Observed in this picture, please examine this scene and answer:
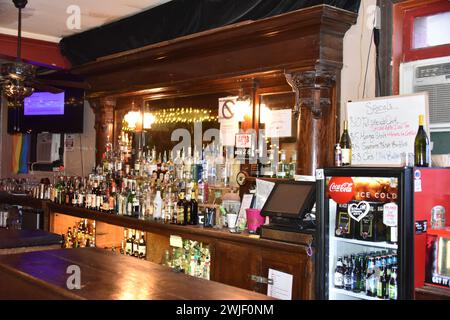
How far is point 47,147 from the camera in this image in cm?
791

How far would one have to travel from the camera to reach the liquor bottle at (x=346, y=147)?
3533 mm

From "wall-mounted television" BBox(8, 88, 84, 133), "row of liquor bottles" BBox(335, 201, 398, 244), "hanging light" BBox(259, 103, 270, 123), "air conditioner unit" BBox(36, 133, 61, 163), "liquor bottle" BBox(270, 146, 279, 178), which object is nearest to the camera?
"row of liquor bottles" BBox(335, 201, 398, 244)

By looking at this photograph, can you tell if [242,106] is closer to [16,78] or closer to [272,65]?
[272,65]

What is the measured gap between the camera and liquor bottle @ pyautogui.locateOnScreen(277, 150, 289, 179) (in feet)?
14.3

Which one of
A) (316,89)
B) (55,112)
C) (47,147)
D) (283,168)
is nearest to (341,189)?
(316,89)

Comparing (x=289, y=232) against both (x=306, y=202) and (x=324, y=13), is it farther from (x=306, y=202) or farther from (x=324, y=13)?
(x=324, y=13)

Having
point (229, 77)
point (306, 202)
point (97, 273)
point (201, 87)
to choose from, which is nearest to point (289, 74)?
point (229, 77)

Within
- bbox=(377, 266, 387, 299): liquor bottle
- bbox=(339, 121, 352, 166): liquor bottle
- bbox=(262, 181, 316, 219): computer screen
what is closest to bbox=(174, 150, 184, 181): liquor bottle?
bbox=(262, 181, 316, 219): computer screen

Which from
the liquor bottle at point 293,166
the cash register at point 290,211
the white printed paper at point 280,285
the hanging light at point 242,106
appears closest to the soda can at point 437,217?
the cash register at point 290,211

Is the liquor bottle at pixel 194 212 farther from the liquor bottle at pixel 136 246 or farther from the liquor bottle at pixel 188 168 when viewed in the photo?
the liquor bottle at pixel 136 246

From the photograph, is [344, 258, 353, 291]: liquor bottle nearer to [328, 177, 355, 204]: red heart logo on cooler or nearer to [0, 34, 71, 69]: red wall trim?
[328, 177, 355, 204]: red heart logo on cooler

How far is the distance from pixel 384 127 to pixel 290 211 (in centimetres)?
82

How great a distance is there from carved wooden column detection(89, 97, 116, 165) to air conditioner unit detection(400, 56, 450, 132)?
146 inches

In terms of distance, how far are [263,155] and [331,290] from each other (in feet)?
4.92
